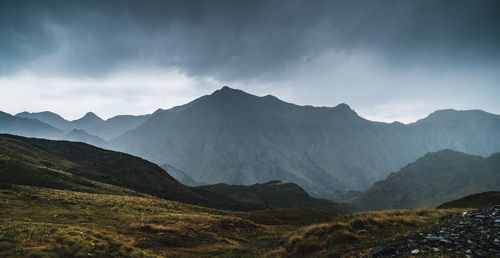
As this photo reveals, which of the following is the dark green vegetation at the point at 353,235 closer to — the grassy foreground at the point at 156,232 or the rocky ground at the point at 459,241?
the grassy foreground at the point at 156,232

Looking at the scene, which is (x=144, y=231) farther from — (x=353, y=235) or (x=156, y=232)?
(x=353, y=235)

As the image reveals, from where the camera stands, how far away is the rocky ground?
37.1 ft

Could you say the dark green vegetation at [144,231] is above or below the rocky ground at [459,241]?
below

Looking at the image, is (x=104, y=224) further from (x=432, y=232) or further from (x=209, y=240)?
(x=432, y=232)

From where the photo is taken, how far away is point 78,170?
10812 centimetres

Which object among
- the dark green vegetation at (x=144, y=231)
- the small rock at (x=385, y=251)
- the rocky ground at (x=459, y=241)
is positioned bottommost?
the dark green vegetation at (x=144, y=231)

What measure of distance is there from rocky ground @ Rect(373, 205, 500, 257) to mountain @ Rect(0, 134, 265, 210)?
78.8 meters

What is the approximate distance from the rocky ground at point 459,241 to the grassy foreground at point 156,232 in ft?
6.48

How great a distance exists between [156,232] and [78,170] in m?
99.2

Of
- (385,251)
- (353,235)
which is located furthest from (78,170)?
(385,251)

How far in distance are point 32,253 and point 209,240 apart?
20228 millimetres

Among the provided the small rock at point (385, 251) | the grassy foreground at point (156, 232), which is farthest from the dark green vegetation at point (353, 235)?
the small rock at point (385, 251)

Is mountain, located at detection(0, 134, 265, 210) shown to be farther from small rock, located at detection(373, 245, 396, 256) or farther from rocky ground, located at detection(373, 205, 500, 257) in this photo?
rocky ground, located at detection(373, 205, 500, 257)

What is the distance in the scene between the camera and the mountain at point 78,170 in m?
69.6
